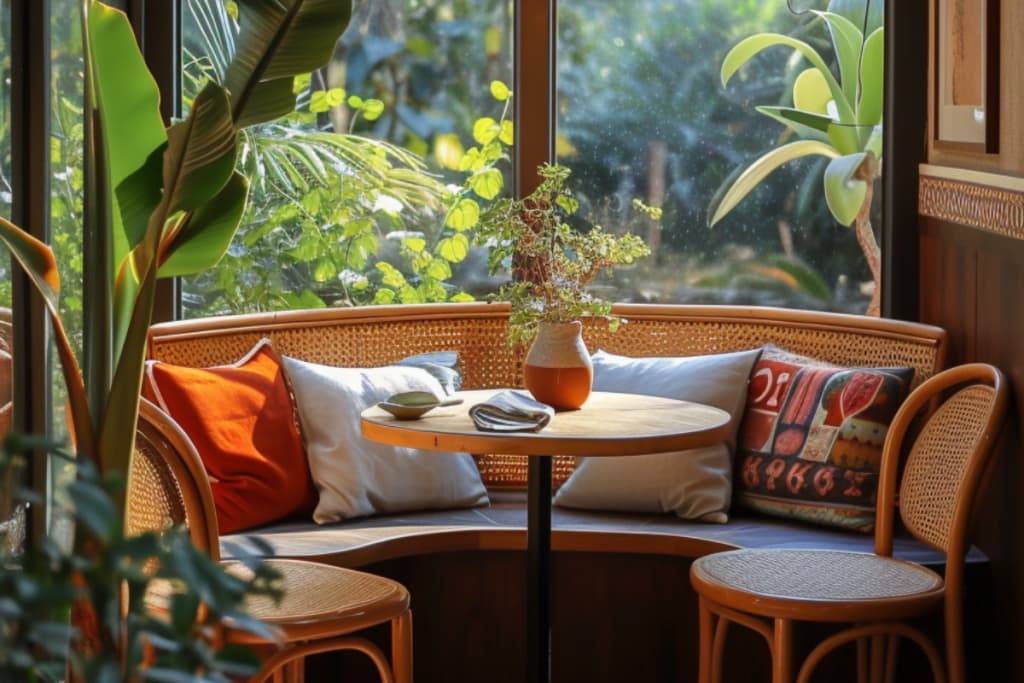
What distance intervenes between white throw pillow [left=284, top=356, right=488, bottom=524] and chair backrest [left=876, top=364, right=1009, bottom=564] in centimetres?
113

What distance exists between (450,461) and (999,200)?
5.05ft

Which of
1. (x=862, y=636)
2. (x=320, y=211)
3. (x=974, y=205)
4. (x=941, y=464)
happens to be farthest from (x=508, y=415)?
(x=320, y=211)

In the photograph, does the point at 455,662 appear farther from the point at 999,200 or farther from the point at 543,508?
the point at 999,200

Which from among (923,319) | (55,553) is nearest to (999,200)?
(923,319)

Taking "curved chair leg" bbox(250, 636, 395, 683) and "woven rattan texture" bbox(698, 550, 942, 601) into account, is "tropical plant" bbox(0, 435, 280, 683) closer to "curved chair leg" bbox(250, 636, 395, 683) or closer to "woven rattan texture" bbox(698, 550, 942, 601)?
"curved chair leg" bbox(250, 636, 395, 683)

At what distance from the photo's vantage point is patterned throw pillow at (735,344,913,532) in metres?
3.49

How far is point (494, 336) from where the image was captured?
4059mm

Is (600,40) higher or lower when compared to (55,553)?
higher

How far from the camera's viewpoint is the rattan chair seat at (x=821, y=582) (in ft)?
9.05

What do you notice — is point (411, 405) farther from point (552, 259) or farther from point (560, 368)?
point (552, 259)

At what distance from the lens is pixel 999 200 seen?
312cm

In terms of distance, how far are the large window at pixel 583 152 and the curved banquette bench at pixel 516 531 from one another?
7.9 inches

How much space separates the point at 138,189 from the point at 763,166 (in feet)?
7.04

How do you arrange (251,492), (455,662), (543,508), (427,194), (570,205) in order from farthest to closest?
1. (427,194)
2. (455,662)
3. (251,492)
4. (570,205)
5. (543,508)
